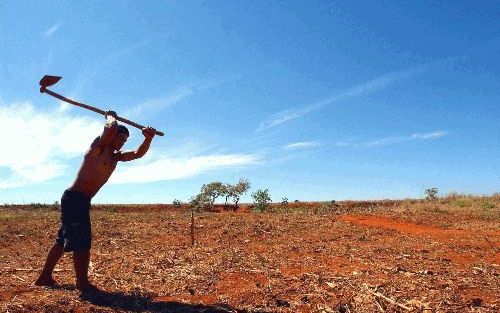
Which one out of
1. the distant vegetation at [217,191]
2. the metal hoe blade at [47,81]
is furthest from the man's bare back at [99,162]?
the distant vegetation at [217,191]

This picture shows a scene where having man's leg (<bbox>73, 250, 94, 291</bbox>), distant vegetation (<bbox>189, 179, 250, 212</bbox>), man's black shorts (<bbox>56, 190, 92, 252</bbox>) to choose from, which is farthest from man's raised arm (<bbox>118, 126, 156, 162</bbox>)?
distant vegetation (<bbox>189, 179, 250, 212</bbox>)

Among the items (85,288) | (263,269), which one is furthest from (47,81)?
(263,269)

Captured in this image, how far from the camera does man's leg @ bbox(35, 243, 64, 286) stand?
5719 mm

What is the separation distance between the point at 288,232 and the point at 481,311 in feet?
22.6

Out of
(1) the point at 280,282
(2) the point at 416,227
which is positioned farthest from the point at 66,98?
(2) the point at 416,227

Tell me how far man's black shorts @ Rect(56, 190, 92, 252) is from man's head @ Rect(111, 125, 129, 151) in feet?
2.33

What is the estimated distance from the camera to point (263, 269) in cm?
665

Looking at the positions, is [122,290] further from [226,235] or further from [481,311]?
[226,235]

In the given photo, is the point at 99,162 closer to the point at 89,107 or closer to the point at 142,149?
the point at 142,149

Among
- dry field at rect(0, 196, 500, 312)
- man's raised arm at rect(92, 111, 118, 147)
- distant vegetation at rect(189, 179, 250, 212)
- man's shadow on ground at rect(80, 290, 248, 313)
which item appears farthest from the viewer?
distant vegetation at rect(189, 179, 250, 212)

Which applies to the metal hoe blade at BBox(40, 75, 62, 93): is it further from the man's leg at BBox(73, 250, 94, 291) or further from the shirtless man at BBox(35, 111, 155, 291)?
the man's leg at BBox(73, 250, 94, 291)

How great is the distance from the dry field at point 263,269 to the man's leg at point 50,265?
0.15 meters

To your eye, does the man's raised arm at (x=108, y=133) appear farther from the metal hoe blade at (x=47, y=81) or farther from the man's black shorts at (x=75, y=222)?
the metal hoe blade at (x=47, y=81)

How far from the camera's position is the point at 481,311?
15.5 feet
